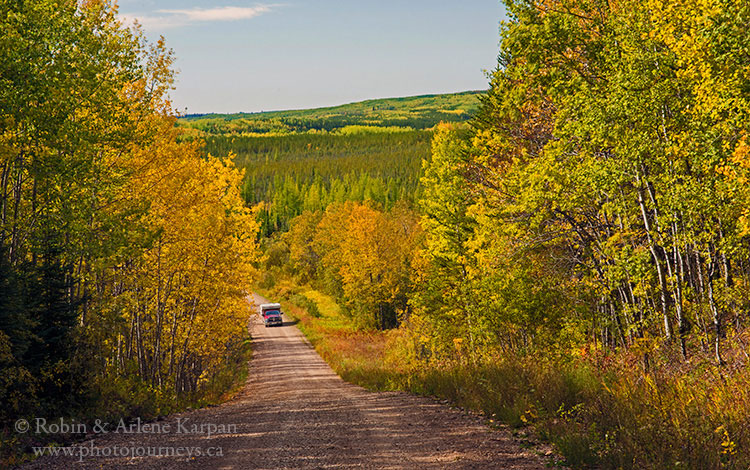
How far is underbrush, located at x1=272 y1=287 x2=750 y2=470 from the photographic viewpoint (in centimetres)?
644

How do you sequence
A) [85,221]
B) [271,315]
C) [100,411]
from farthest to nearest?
[271,315] < [85,221] < [100,411]

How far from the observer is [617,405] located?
8203 millimetres

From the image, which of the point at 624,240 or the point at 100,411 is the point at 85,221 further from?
the point at 624,240

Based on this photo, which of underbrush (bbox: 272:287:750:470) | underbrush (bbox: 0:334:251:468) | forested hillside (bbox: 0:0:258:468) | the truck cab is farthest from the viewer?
the truck cab

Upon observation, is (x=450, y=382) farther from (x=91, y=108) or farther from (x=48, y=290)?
(x=91, y=108)

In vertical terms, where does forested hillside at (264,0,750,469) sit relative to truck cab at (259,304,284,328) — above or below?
above

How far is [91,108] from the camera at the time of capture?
Result: 1420 centimetres

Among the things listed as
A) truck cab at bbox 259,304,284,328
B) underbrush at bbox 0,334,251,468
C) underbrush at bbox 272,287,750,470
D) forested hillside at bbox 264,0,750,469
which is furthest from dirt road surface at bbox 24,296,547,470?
truck cab at bbox 259,304,284,328

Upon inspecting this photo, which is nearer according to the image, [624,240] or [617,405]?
[617,405]

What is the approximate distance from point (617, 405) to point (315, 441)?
16.0ft

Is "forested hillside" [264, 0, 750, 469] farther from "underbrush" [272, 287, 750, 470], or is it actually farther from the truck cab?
the truck cab

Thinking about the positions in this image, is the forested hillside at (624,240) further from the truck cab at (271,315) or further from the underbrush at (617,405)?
the truck cab at (271,315)

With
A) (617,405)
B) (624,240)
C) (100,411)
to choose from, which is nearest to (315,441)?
(617,405)

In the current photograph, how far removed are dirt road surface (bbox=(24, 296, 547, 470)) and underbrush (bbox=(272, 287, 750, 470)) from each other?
651mm
